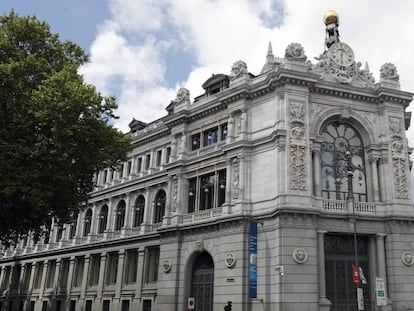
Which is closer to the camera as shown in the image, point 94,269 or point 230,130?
point 230,130

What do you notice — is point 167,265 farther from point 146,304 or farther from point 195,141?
point 195,141

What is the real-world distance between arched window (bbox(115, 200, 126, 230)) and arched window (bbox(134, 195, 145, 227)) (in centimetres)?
235

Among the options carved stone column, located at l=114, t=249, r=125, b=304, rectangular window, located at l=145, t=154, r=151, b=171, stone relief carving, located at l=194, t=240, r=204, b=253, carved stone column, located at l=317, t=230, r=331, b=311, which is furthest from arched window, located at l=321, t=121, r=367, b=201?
carved stone column, located at l=114, t=249, r=125, b=304

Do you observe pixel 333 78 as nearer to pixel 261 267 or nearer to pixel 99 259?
pixel 261 267

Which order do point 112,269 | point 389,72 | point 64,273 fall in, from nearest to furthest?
1. point 389,72
2. point 112,269
3. point 64,273

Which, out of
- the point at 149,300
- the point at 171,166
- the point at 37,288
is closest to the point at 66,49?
the point at 171,166

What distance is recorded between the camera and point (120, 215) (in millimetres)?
51344

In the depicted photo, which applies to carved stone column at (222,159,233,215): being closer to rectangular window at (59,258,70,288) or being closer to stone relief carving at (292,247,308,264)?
stone relief carving at (292,247,308,264)

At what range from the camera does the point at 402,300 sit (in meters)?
33.5

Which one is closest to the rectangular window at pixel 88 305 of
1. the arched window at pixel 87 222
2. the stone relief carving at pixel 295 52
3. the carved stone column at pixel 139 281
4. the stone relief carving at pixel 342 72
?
the carved stone column at pixel 139 281

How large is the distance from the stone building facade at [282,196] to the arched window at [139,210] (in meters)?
1.35

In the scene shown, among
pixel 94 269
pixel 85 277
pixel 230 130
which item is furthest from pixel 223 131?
pixel 85 277

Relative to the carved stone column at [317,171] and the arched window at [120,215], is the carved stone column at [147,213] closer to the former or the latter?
the arched window at [120,215]

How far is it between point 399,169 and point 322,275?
10.5 metres
